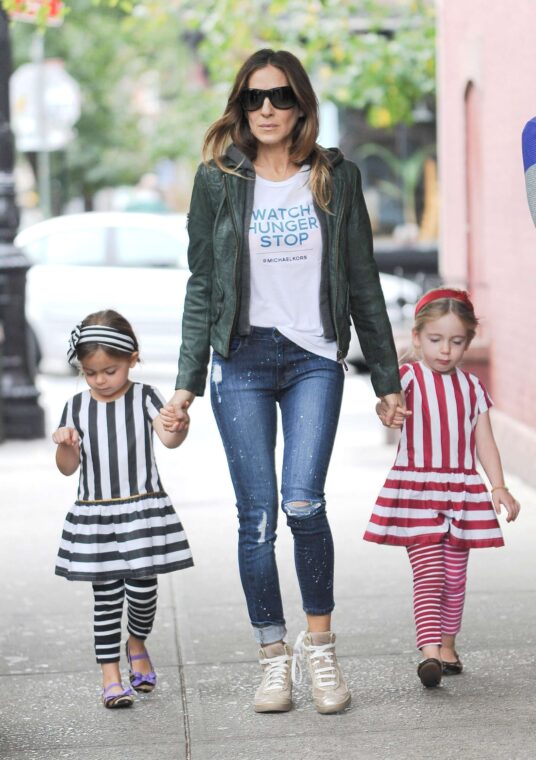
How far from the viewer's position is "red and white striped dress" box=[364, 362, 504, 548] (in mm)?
4961

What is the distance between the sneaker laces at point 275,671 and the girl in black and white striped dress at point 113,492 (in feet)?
1.27

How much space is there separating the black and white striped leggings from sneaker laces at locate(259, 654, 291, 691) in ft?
1.36

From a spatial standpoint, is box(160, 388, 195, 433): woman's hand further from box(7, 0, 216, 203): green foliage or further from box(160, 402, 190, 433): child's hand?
box(7, 0, 216, 203): green foliage

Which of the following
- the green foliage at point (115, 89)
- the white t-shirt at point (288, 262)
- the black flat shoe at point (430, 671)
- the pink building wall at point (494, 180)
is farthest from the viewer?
the green foliage at point (115, 89)

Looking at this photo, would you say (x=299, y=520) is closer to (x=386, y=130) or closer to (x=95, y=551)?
(x=95, y=551)

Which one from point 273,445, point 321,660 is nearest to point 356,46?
point 273,445

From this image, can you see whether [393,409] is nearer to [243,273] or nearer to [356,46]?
[243,273]

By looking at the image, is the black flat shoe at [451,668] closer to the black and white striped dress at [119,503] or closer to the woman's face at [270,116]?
the black and white striped dress at [119,503]

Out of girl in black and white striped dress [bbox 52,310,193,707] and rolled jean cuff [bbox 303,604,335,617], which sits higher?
girl in black and white striped dress [bbox 52,310,193,707]

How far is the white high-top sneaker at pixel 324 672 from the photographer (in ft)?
15.3

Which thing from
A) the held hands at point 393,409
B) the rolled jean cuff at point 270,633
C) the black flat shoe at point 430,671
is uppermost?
the held hands at point 393,409

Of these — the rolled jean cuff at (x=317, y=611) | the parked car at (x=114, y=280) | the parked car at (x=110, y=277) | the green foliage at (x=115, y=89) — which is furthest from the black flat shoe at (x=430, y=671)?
the green foliage at (x=115, y=89)

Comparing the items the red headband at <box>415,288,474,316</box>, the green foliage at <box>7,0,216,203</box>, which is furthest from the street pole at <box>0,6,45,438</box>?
the green foliage at <box>7,0,216,203</box>

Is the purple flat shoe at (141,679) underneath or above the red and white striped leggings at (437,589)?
underneath
